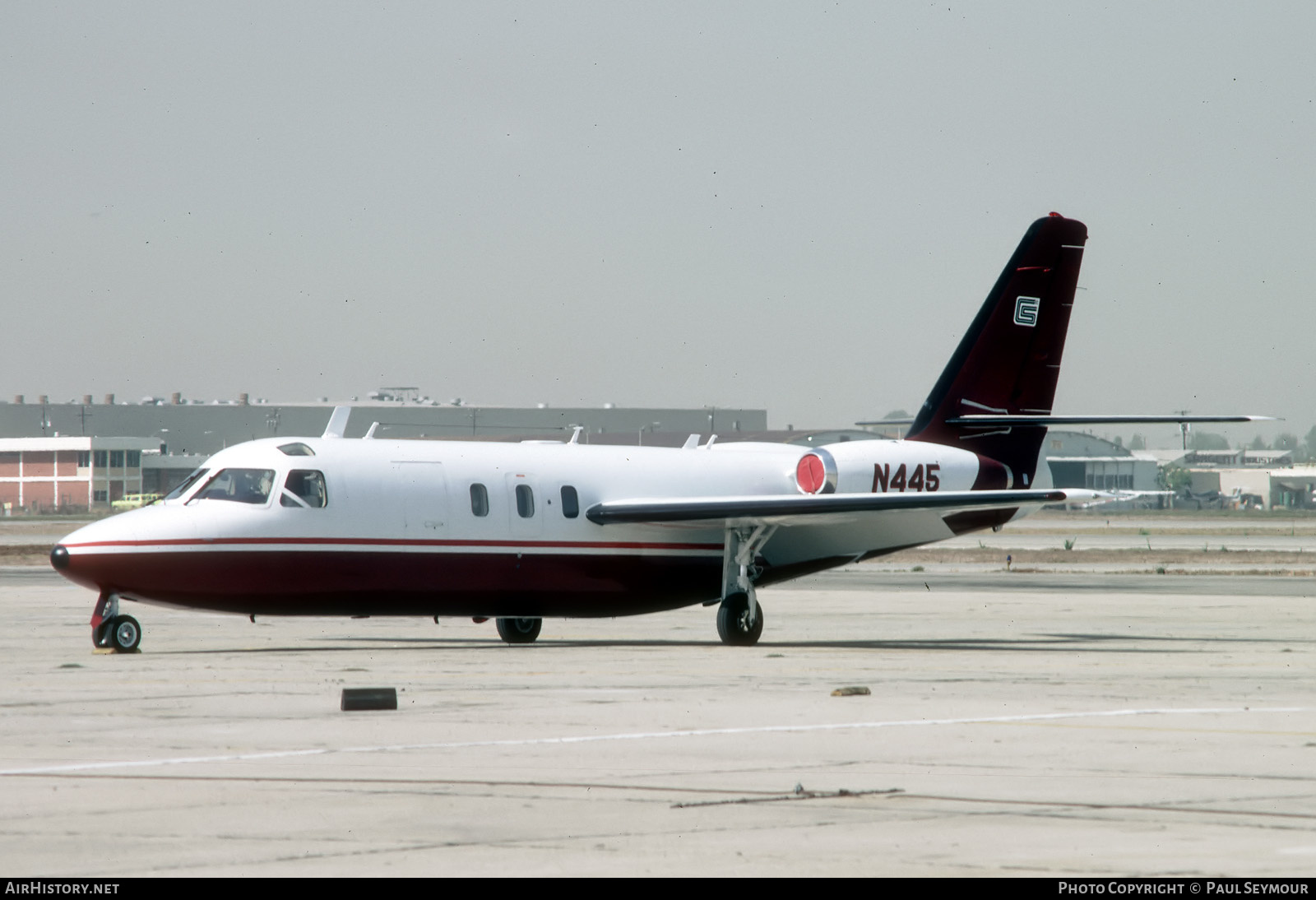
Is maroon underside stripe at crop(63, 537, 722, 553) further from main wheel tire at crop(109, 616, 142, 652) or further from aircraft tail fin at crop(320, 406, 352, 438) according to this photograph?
aircraft tail fin at crop(320, 406, 352, 438)

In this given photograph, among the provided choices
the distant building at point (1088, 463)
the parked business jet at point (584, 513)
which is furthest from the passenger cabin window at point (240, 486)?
the distant building at point (1088, 463)

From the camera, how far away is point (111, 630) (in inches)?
891

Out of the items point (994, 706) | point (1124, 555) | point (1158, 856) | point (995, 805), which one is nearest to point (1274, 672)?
point (994, 706)

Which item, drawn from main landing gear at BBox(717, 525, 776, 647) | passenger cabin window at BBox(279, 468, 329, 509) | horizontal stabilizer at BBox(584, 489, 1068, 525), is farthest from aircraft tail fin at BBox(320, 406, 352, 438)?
main landing gear at BBox(717, 525, 776, 647)

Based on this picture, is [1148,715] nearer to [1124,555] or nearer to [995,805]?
[995,805]

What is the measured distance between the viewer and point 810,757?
12.6 m

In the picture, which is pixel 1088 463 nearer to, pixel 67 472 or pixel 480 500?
pixel 67 472

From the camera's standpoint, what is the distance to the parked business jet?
23031mm

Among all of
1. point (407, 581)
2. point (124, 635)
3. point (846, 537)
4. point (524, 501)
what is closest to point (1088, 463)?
point (846, 537)

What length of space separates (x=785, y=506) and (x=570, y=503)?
3180 millimetres

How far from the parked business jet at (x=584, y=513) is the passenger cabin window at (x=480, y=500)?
0.12 ft

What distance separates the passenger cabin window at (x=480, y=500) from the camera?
25172mm

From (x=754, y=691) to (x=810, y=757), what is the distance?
200 inches

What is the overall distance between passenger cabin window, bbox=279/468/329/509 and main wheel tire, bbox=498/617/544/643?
423cm
